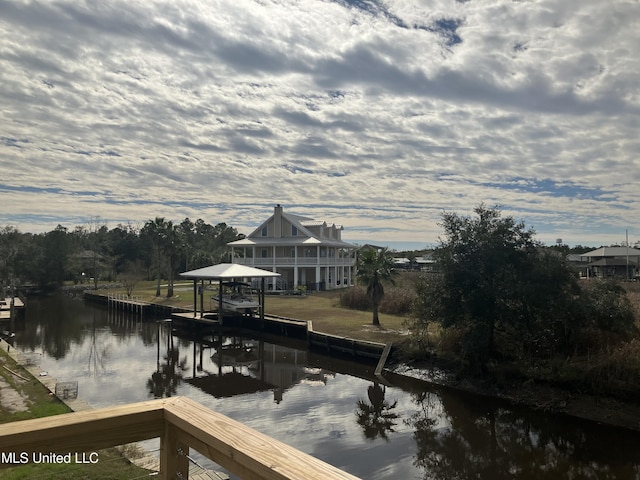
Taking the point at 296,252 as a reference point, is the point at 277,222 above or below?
above

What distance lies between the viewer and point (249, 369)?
24.3 meters

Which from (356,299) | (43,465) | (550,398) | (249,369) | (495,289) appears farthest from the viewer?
(356,299)

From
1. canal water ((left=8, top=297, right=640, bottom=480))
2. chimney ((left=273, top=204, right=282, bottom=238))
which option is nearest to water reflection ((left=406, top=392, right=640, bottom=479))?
canal water ((left=8, top=297, right=640, bottom=480))

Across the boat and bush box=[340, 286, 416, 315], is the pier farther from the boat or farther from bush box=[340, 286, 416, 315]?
bush box=[340, 286, 416, 315]

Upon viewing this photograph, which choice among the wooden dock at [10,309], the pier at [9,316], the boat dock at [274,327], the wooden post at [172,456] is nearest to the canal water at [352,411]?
the boat dock at [274,327]

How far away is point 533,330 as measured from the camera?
19297mm

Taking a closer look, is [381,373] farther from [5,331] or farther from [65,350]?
[5,331]

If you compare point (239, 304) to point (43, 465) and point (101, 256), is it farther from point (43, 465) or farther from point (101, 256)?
point (101, 256)

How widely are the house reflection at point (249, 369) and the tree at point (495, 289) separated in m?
6.54

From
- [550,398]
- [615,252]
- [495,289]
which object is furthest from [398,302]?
[615,252]

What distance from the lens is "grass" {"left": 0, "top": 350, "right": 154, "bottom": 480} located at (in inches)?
260

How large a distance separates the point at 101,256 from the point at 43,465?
77469 mm

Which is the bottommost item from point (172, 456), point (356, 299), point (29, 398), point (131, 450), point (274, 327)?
point (274, 327)

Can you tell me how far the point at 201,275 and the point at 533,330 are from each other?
20979 millimetres
